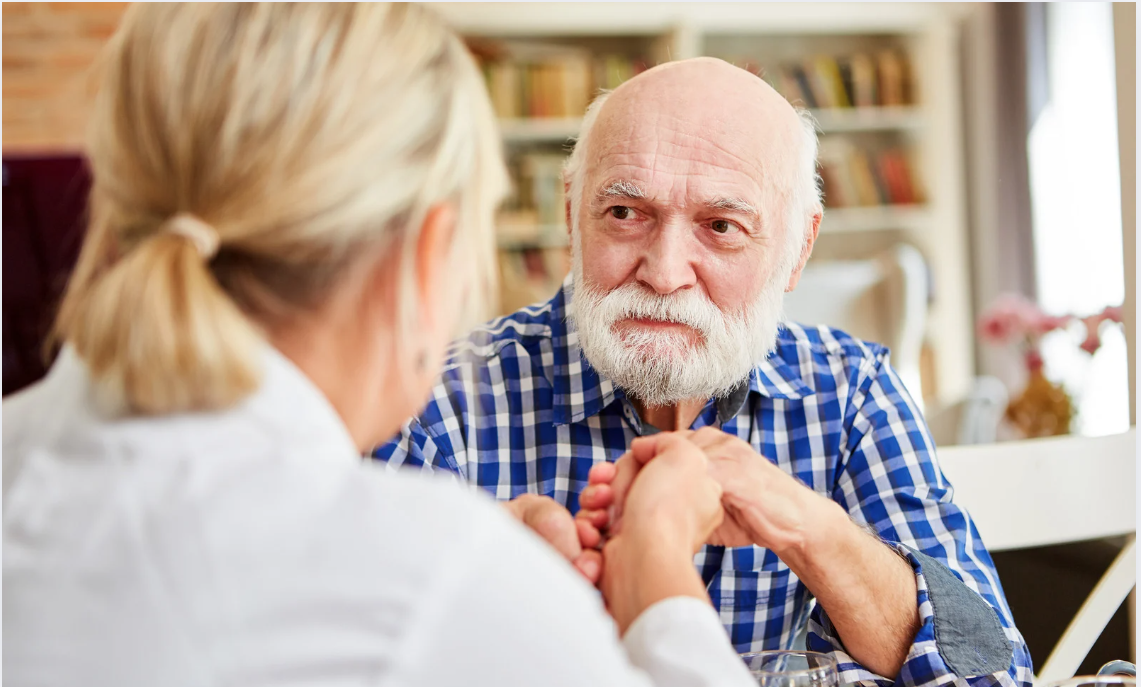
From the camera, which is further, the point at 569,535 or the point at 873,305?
the point at 873,305

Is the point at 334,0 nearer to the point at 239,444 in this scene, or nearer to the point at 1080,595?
the point at 239,444

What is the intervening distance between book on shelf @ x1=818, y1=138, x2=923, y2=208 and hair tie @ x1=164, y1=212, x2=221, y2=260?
15.5ft

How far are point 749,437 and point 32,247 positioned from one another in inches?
102

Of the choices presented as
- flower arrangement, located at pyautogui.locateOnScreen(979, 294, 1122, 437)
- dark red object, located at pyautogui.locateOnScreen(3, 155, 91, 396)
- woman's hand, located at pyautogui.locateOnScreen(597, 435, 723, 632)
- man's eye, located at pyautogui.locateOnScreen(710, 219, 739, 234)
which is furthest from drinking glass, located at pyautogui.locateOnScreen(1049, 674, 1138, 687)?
dark red object, located at pyautogui.locateOnScreen(3, 155, 91, 396)

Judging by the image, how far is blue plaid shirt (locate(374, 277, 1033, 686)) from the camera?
4.10 feet

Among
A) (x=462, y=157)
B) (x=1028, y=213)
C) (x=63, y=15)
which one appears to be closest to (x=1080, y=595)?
(x=462, y=157)

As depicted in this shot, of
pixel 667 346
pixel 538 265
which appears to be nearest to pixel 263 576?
pixel 667 346

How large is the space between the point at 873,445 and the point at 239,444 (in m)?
0.94

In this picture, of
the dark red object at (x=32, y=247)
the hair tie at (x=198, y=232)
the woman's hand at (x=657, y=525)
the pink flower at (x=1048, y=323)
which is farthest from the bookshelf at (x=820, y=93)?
the hair tie at (x=198, y=232)

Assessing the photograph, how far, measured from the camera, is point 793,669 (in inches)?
30.4

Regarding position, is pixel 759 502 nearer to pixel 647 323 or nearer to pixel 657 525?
pixel 657 525

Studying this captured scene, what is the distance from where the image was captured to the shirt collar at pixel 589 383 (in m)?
1.32

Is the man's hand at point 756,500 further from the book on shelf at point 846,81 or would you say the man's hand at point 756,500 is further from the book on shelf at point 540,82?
the book on shelf at point 846,81

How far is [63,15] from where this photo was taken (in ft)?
12.9
